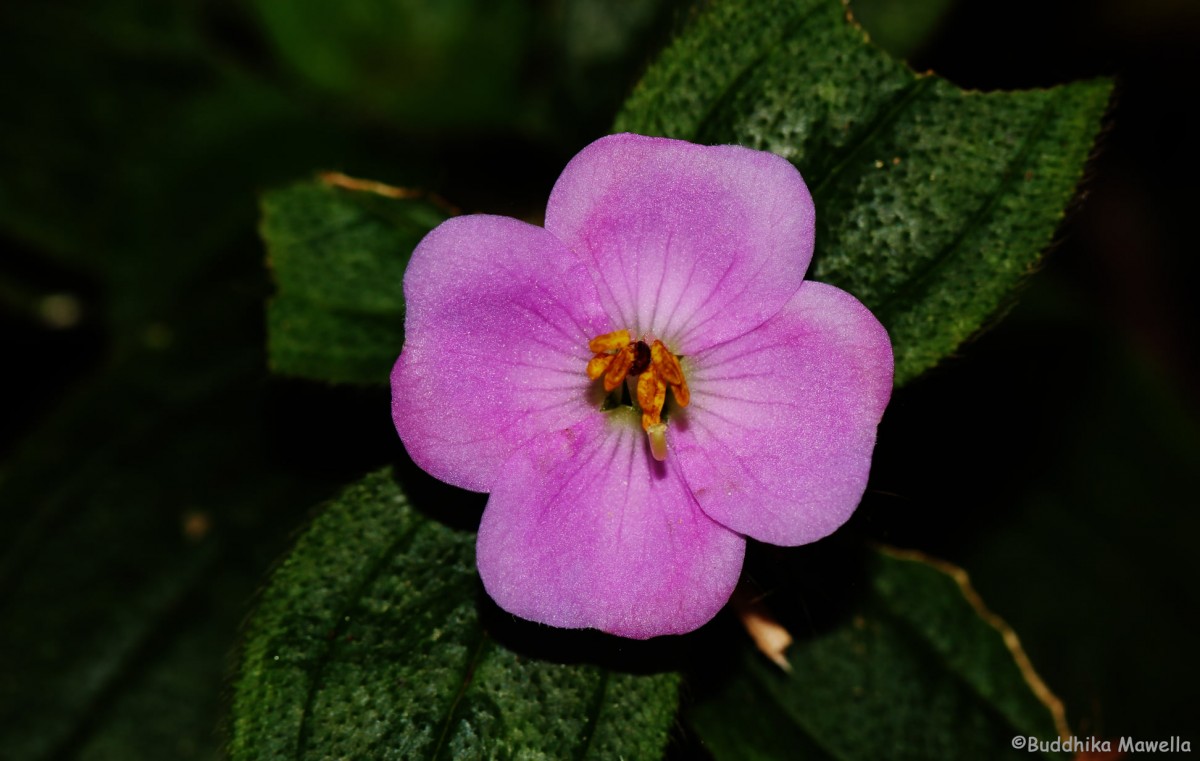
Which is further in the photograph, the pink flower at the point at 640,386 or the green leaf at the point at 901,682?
the green leaf at the point at 901,682

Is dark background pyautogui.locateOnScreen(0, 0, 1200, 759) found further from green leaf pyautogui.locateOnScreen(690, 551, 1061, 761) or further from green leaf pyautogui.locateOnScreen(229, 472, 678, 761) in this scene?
green leaf pyautogui.locateOnScreen(229, 472, 678, 761)

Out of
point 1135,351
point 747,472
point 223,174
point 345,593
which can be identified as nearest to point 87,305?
point 223,174

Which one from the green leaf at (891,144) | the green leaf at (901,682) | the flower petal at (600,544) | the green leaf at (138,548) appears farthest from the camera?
the green leaf at (138,548)

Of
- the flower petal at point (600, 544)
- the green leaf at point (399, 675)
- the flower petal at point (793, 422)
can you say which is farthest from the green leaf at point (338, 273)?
the flower petal at point (793, 422)

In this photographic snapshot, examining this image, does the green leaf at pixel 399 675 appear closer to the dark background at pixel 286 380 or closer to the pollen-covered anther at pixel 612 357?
the pollen-covered anther at pixel 612 357

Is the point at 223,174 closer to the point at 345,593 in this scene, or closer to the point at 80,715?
the point at 80,715

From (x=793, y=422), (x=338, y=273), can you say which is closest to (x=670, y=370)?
(x=793, y=422)
